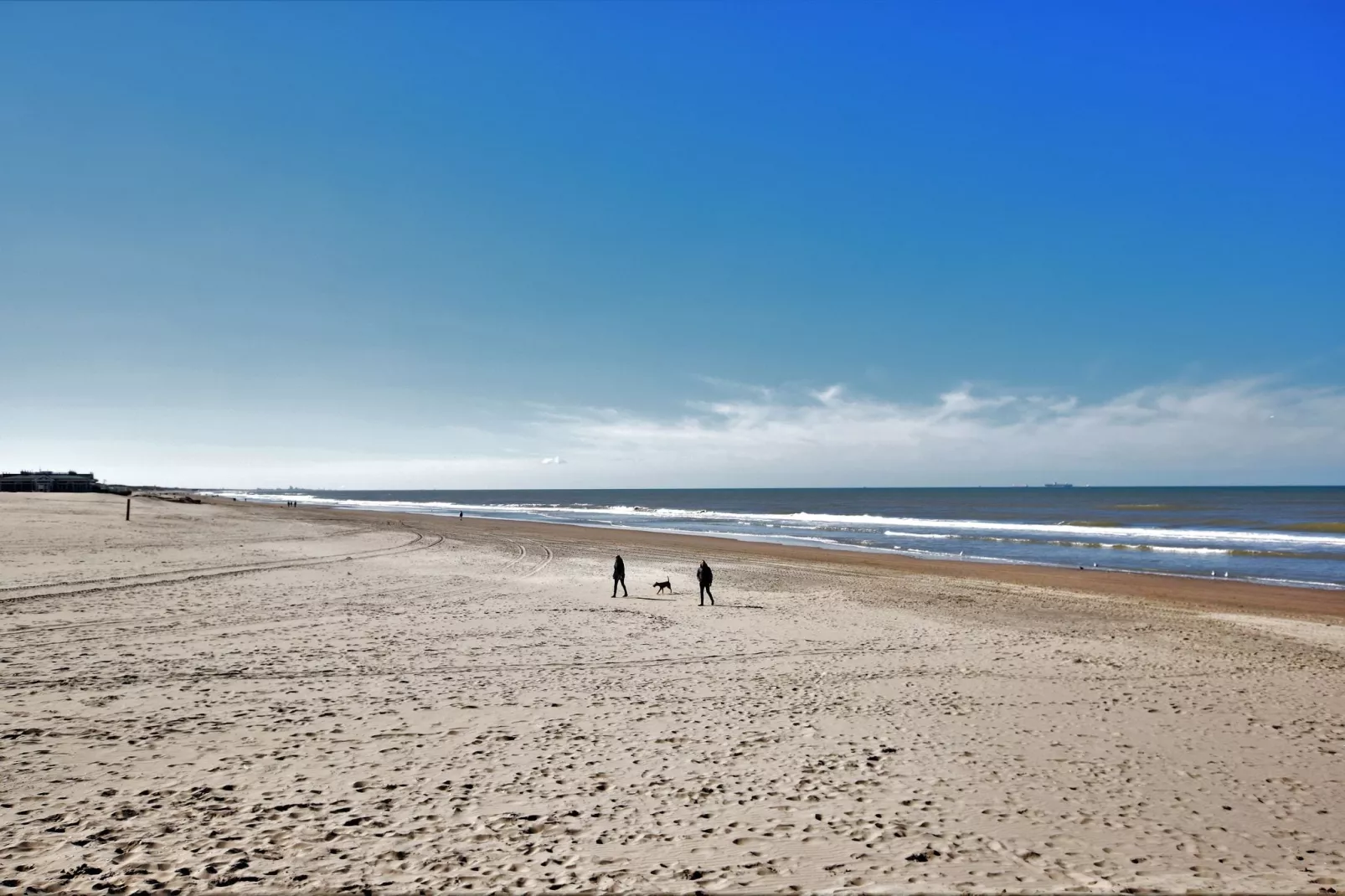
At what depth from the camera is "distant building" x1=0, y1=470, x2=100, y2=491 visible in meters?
82.8

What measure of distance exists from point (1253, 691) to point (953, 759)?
288 inches

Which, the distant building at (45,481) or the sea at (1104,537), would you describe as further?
the distant building at (45,481)

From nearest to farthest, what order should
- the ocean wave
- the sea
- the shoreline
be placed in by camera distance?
the shoreline
the sea
the ocean wave

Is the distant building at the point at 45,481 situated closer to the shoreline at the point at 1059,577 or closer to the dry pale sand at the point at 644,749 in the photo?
the shoreline at the point at 1059,577

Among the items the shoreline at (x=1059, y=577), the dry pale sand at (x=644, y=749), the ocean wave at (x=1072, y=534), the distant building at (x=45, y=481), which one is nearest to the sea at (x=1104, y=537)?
the ocean wave at (x=1072, y=534)

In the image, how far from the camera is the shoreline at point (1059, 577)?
2311 cm

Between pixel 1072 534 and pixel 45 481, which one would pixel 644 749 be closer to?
pixel 1072 534

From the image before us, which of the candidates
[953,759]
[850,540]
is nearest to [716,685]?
[953,759]

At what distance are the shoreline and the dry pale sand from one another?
229 inches

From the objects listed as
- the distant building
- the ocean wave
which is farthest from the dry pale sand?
the distant building

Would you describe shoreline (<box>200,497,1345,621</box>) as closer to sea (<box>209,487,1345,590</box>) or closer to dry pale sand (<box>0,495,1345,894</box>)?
sea (<box>209,487,1345,590</box>)

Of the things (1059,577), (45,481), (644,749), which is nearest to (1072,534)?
(1059,577)

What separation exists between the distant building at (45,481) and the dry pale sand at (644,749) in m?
87.5

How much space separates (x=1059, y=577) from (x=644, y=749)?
88.6ft
